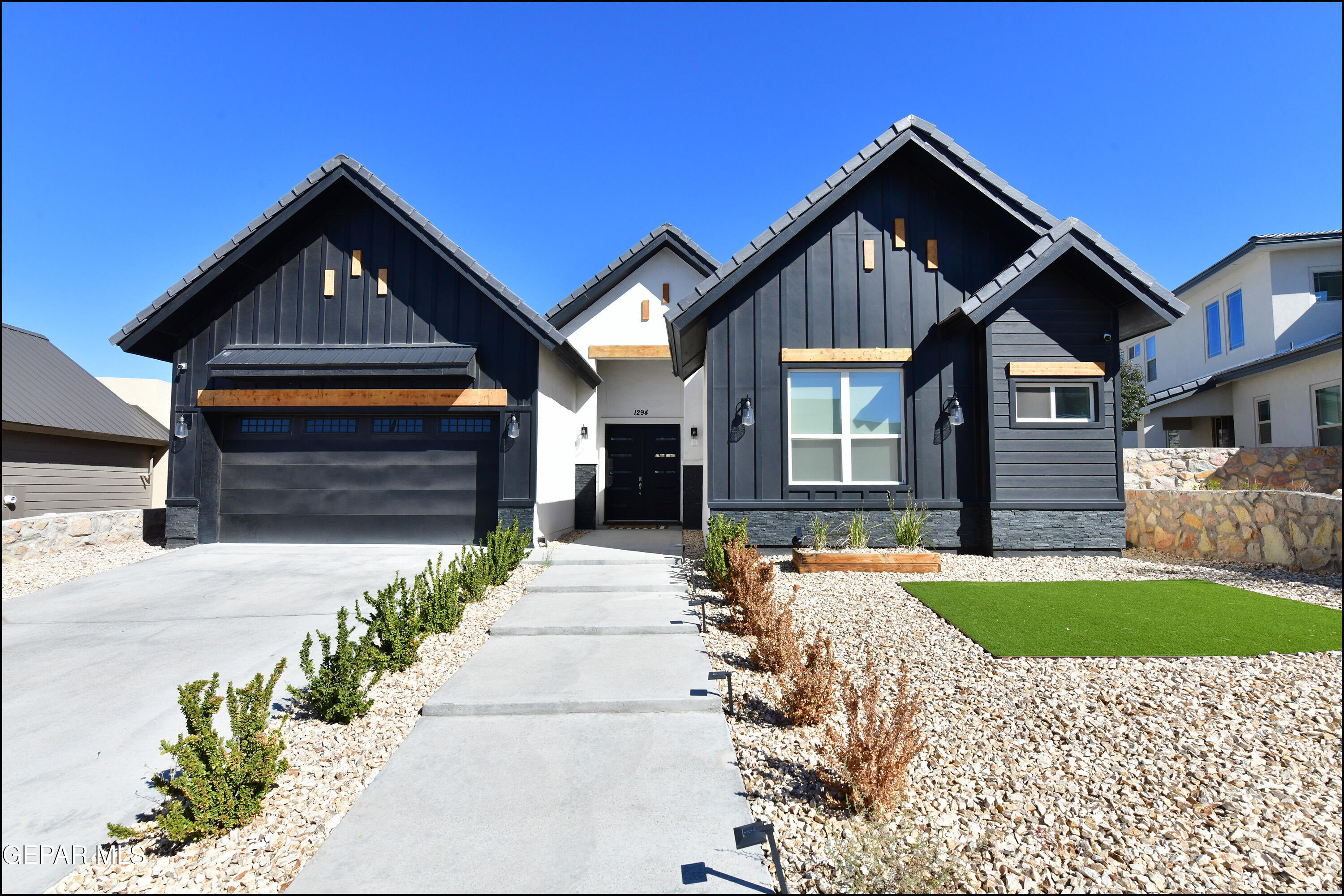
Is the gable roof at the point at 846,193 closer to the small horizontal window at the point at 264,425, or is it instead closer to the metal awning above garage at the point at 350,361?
the metal awning above garage at the point at 350,361

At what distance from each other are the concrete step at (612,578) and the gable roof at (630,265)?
6804 millimetres

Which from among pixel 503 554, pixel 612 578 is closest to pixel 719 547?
pixel 612 578

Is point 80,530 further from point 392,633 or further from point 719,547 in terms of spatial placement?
point 719,547

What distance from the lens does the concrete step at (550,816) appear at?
2113mm

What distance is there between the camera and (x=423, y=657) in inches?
178

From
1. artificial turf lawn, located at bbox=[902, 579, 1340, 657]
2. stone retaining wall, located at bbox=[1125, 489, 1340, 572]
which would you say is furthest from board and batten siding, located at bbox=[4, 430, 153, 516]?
stone retaining wall, located at bbox=[1125, 489, 1340, 572]

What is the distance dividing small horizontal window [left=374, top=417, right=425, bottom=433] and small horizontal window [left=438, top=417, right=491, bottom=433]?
1.08ft

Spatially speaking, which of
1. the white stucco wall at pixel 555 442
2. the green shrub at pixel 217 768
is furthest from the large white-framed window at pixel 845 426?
the green shrub at pixel 217 768

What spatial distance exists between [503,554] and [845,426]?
15.8 feet

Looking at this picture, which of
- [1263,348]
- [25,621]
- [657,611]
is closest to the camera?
[25,621]

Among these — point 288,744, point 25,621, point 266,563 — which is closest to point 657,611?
point 288,744

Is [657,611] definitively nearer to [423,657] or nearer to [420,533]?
[423,657]

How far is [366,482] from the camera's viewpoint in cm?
971

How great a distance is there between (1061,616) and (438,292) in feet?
30.4
